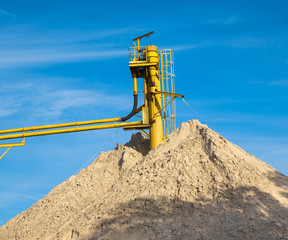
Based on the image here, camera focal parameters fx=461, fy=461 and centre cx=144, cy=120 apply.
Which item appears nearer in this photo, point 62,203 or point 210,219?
point 210,219

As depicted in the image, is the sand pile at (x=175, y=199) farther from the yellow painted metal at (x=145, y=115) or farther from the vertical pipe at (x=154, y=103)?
the yellow painted metal at (x=145, y=115)

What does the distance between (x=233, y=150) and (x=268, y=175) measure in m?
2.39

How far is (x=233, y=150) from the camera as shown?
87.4ft

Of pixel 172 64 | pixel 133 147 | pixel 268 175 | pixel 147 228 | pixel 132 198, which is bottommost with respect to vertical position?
pixel 147 228

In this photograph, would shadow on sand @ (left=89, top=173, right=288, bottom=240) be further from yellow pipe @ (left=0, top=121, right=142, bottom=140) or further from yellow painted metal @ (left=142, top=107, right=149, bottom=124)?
yellow pipe @ (left=0, top=121, right=142, bottom=140)

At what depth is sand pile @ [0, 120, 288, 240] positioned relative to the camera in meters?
21.8

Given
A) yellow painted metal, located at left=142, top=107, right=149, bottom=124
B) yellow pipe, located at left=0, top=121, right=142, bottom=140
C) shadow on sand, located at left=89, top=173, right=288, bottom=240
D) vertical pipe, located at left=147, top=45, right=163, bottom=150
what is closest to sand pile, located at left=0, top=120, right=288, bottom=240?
shadow on sand, located at left=89, top=173, right=288, bottom=240

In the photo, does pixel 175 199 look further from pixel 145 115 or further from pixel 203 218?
pixel 145 115

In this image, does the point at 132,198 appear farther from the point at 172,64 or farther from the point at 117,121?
the point at 172,64

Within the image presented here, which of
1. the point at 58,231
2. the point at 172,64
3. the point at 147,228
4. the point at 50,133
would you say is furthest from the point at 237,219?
the point at 50,133

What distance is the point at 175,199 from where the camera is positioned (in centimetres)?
2319

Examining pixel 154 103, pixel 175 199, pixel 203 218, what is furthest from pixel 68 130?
pixel 203 218

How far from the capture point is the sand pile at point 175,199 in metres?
21.8

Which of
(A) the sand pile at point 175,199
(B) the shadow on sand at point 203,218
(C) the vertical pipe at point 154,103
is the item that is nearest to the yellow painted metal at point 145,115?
(C) the vertical pipe at point 154,103
